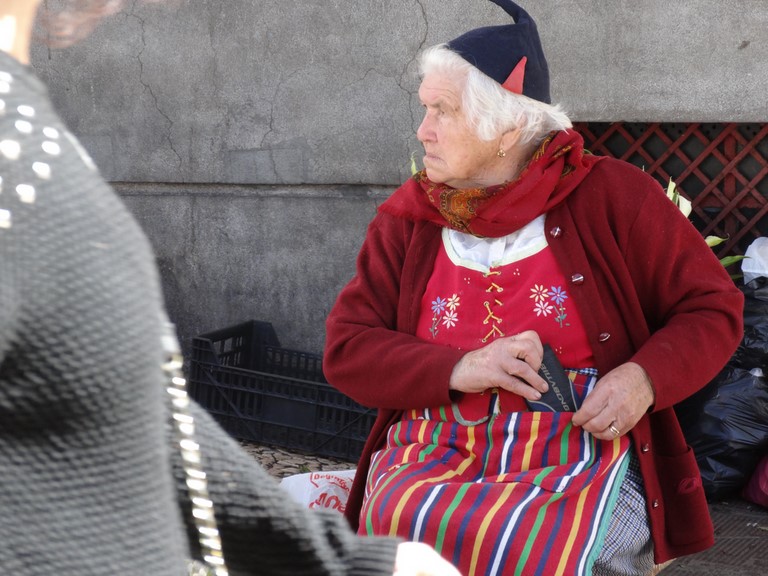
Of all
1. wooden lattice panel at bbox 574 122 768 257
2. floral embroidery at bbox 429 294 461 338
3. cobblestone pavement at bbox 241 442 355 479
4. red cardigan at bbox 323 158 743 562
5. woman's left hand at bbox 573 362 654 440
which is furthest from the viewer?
cobblestone pavement at bbox 241 442 355 479

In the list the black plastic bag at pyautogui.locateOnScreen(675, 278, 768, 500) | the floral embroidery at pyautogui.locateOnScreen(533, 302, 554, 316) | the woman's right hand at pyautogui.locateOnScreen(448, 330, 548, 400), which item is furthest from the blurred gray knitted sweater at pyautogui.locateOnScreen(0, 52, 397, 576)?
the black plastic bag at pyautogui.locateOnScreen(675, 278, 768, 500)

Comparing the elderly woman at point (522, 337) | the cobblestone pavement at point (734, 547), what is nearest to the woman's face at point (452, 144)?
Answer: the elderly woman at point (522, 337)

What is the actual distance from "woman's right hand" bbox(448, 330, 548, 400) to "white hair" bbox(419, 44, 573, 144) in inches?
22.1

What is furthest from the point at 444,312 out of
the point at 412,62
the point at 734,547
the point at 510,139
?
the point at 412,62

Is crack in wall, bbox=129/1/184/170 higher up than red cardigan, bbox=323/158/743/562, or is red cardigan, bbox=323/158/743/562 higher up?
crack in wall, bbox=129/1/184/170

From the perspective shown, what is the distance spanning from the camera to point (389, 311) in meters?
2.74

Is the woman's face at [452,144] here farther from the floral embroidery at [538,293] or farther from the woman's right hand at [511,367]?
the woman's right hand at [511,367]

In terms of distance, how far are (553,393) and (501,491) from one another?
0.27 metres

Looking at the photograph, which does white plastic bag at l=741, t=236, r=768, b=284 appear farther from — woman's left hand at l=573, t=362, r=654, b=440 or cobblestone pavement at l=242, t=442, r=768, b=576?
woman's left hand at l=573, t=362, r=654, b=440

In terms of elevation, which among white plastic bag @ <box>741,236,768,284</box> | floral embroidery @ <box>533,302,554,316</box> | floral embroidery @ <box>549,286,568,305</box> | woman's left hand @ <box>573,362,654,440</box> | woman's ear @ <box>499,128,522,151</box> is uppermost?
woman's ear @ <box>499,128,522,151</box>

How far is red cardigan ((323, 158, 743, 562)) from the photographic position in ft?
8.13

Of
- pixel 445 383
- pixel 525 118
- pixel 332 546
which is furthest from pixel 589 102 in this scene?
pixel 332 546

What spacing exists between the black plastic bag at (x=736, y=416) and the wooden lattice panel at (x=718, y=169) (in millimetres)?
462

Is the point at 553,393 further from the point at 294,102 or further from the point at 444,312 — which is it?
the point at 294,102
